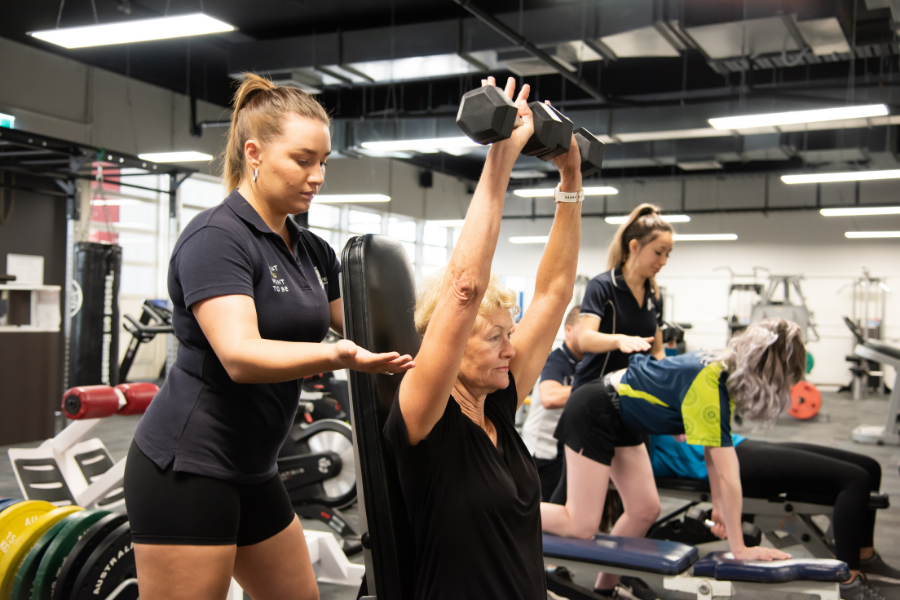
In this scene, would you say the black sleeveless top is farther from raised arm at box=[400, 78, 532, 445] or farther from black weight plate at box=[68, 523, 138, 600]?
black weight plate at box=[68, 523, 138, 600]

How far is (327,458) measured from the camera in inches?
145

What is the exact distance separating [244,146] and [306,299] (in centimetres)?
28

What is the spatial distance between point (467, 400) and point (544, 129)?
0.48 metres

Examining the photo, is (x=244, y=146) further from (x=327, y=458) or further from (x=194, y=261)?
(x=327, y=458)

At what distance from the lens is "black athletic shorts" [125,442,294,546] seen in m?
1.08

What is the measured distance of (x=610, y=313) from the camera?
277cm

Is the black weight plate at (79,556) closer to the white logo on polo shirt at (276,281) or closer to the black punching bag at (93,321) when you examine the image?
the white logo on polo shirt at (276,281)

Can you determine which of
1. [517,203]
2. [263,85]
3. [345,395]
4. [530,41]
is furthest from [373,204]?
[263,85]

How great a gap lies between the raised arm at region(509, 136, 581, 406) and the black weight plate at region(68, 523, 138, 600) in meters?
1.35

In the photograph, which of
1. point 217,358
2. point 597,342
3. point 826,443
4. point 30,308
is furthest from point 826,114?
point 30,308

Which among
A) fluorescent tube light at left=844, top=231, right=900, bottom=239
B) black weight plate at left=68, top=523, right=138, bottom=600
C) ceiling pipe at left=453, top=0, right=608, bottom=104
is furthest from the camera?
fluorescent tube light at left=844, top=231, right=900, bottom=239

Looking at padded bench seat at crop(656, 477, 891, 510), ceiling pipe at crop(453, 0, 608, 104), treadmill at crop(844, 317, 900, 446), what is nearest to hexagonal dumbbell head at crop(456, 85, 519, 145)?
padded bench seat at crop(656, 477, 891, 510)

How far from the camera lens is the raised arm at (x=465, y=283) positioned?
39.1 inches

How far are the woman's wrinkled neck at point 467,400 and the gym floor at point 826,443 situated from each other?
4.40ft
